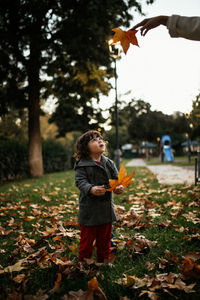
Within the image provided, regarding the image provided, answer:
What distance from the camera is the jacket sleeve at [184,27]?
4.51 ft

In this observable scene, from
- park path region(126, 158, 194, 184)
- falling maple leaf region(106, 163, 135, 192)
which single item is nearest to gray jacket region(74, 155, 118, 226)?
falling maple leaf region(106, 163, 135, 192)

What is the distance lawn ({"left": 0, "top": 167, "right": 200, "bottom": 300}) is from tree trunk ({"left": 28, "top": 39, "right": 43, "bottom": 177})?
22.1 feet

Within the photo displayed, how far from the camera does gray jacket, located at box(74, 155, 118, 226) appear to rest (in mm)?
2062

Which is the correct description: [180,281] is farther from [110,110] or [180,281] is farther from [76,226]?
[110,110]

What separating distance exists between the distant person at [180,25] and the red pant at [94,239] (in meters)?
Answer: 1.75

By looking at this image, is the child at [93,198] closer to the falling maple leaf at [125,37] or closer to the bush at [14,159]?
the falling maple leaf at [125,37]

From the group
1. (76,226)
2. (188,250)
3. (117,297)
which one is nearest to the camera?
(117,297)

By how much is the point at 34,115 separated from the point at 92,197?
9.08 metres

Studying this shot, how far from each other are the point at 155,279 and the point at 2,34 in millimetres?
9673

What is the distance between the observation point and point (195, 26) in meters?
1.36

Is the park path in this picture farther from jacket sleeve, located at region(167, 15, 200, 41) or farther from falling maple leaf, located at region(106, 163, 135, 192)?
jacket sleeve, located at region(167, 15, 200, 41)

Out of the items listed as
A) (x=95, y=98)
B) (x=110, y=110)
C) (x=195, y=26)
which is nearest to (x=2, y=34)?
(x=95, y=98)

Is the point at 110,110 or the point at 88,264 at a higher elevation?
the point at 110,110

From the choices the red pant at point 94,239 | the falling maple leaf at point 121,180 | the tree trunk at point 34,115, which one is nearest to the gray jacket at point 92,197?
the red pant at point 94,239
